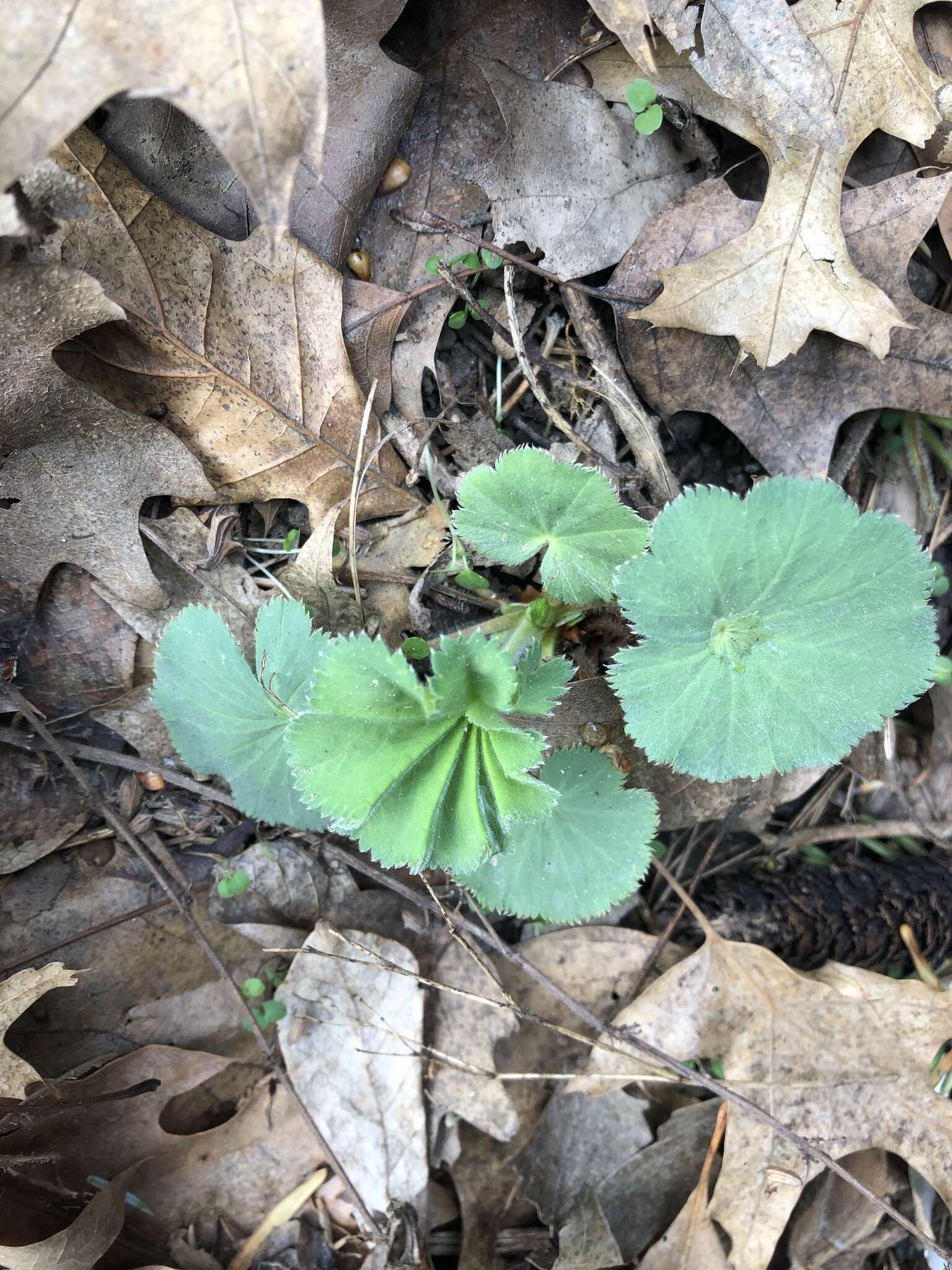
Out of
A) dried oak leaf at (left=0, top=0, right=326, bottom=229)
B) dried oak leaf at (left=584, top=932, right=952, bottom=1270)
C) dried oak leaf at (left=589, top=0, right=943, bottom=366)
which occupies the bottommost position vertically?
dried oak leaf at (left=584, top=932, right=952, bottom=1270)

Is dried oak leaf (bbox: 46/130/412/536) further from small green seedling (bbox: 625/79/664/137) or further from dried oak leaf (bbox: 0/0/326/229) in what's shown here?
small green seedling (bbox: 625/79/664/137)

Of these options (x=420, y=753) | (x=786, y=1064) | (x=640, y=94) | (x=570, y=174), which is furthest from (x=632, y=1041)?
(x=640, y=94)

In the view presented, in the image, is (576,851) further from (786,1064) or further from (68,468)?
(68,468)

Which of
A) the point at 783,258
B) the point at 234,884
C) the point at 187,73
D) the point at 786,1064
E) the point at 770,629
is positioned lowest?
the point at 786,1064

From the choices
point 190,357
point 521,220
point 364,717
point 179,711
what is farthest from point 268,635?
point 521,220

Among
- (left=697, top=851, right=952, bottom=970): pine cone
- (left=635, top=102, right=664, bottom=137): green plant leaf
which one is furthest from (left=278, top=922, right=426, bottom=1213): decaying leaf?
(left=635, top=102, right=664, bottom=137): green plant leaf

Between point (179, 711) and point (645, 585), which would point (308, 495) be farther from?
point (645, 585)

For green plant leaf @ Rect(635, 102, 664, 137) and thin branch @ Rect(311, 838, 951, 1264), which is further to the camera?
thin branch @ Rect(311, 838, 951, 1264)
